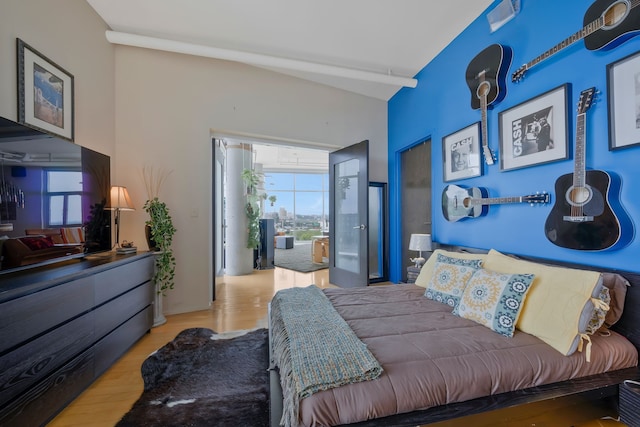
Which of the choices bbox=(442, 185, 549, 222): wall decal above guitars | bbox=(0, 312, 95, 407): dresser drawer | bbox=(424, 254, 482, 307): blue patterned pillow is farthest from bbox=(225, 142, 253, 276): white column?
bbox=(424, 254, 482, 307): blue patterned pillow

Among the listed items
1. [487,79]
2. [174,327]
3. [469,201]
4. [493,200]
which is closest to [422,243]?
[469,201]

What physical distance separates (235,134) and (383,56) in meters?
2.15

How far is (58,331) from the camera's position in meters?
1.49

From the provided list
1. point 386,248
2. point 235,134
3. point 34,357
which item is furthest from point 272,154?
point 34,357

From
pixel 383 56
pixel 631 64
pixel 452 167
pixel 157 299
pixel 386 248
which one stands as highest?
pixel 383 56

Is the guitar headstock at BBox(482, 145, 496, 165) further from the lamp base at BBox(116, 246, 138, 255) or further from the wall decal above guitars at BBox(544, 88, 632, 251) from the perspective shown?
the lamp base at BBox(116, 246, 138, 255)

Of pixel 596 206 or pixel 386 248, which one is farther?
pixel 386 248

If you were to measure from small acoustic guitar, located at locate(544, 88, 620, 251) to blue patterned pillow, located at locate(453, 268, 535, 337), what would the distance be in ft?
1.49

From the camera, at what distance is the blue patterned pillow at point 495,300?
1499 millimetres

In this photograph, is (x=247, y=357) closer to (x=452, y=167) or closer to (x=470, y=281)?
(x=470, y=281)

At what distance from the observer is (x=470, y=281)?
1798mm

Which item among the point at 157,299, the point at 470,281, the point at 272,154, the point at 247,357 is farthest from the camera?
the point at 272,154

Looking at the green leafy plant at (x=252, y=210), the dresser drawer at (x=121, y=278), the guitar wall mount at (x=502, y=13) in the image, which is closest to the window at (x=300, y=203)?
the green leafy plant at (x=252, y=210)

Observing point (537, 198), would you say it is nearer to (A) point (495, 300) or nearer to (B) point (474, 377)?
(A) point (495, 300)
